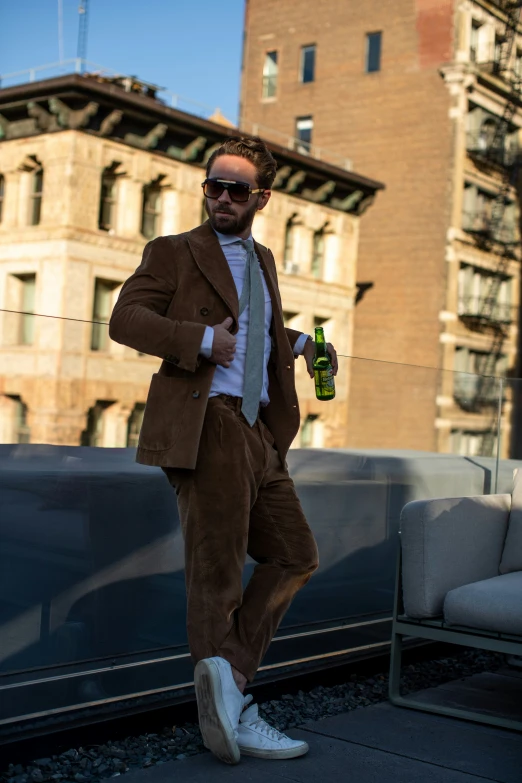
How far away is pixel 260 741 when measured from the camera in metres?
4.00

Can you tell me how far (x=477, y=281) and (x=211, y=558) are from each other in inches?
1627

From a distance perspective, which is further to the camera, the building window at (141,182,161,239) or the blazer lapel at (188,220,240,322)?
the building window at (141,182,161,239)

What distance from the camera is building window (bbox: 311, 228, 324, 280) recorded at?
39.0 metres

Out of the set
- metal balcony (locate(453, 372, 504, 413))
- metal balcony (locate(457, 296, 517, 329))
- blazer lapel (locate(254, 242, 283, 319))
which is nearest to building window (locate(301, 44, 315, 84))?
metal balcony (locate(457, 296, 517, 329))

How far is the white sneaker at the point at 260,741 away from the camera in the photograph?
4.00m

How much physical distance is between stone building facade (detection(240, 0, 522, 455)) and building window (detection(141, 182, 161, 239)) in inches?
424

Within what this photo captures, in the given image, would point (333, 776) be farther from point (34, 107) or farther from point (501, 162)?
point (501, 162)

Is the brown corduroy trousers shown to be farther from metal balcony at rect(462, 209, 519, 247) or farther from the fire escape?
metal balcony at rect(462, 209, 519, 247)

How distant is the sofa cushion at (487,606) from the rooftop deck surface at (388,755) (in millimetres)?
447

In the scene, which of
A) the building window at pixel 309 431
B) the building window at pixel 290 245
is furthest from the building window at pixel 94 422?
the building window at pixel 290 245

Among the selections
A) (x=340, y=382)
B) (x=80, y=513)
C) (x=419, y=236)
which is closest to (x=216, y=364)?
(x=80, y=513)

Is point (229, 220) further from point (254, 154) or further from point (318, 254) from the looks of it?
point (318, 254)

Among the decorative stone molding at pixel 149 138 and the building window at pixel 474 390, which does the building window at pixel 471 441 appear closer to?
Result: the building window at pixel 474 390

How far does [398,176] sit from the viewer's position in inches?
1679
